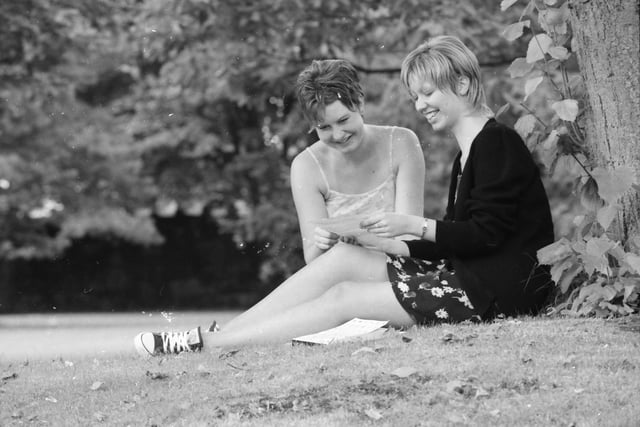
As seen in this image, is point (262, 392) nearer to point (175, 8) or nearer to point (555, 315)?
point (555, 315)

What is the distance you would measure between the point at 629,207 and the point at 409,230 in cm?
114

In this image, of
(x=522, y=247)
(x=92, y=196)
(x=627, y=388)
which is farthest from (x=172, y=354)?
(x=92, y=196)

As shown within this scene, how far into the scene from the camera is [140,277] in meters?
24.0

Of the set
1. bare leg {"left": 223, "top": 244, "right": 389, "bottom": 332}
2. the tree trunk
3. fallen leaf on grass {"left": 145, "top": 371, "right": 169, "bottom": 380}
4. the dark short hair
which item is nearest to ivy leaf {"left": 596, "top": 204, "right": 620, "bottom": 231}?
the tree trunk

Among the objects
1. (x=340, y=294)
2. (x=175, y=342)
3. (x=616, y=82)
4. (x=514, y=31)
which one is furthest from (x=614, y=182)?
(x=175, y=342)

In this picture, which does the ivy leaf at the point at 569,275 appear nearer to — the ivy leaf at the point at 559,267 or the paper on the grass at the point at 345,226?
the ivy leaf at the point at 559,267

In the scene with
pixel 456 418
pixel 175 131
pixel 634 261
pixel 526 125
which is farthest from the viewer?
pixel 175 131

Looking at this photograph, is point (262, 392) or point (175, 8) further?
point (175, 8)

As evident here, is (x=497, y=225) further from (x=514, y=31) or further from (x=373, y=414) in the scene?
(x=373, y=414)

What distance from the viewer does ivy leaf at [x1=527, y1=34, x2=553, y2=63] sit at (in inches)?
217

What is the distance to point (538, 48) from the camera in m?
5.55

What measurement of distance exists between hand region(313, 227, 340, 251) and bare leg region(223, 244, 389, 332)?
0.13m

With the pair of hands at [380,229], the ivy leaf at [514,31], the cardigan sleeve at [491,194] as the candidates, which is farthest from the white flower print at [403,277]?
the ivy leaf at [514,31]

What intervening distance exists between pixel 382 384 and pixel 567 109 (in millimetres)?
1894
